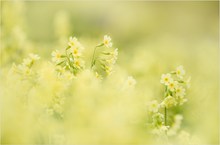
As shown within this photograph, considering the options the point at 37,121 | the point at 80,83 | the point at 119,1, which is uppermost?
the point at 119,1

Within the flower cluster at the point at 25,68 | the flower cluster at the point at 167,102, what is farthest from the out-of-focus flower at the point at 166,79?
the flower cluster at the point at 25,68

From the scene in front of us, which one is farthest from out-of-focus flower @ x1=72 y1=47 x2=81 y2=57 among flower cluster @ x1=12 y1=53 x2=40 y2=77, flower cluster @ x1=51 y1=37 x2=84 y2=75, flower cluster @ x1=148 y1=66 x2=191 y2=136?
flower cluster @ x1=148 y1=66 x2=191 y2=136

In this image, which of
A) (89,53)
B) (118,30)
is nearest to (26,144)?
(89,53)

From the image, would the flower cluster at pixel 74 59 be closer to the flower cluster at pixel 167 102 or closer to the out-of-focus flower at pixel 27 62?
the out-of-focus flower at pixel 27 62

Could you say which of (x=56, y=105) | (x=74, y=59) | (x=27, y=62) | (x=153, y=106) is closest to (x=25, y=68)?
(x=27, y=62)

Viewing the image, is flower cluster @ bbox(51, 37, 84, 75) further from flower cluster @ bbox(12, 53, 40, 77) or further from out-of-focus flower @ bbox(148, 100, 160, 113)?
out-of-focus flower @ bbox(148, 100, 160, 113)

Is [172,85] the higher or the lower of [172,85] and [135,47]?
the lower

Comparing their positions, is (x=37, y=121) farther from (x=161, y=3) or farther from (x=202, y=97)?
(x=161, y=3)

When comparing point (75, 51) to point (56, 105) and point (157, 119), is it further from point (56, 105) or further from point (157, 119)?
point (157, 119)

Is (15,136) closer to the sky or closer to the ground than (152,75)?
closer to the ground

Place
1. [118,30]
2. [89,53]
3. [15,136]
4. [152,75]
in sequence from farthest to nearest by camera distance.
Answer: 1. [118,30]
2. [89,53]
3. [152,75]
4. [15,136]
